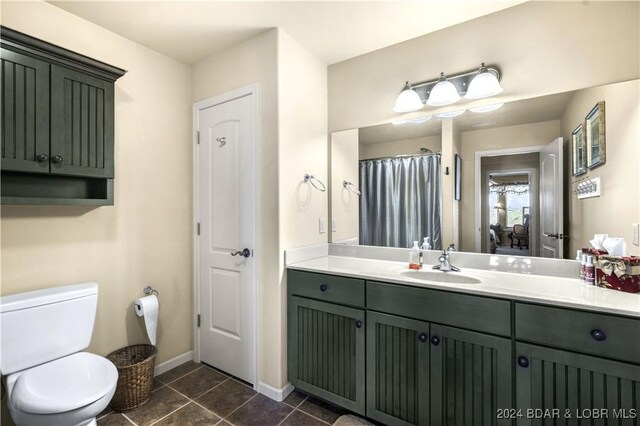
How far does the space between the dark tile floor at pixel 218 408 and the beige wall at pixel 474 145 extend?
1447 mm

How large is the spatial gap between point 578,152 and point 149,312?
2918 mm

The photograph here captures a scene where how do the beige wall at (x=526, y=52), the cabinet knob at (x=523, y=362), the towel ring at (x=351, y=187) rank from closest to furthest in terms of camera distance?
1. the cabinet knob at (x=523, y=362)
2. the beige wall at (x=526, y=52)
3. the towel ring at (x=351, y=187)

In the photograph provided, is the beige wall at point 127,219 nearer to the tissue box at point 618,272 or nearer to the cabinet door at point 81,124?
the cabinet door at point 81,124

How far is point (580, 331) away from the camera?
1.18 m

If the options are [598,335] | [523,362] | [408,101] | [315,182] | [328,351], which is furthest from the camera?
[315,182]

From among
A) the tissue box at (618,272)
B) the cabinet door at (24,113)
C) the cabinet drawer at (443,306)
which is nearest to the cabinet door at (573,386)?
the cabinet drawer at (443,306)

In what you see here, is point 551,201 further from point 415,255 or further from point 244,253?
point 244,253

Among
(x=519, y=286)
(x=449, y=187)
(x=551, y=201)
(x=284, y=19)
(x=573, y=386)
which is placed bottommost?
(x=573, y=386)

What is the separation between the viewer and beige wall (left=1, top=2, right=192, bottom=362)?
171cm

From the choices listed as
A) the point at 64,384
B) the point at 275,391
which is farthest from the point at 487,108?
the point at 64,384

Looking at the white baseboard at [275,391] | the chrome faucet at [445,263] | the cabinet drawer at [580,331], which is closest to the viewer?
the cabinet drawer at [580,331]

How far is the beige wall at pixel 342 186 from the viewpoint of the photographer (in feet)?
7.89

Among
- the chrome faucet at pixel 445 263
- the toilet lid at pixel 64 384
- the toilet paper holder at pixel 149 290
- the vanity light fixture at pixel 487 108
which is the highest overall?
the vanity light fixture at pixel 487 108

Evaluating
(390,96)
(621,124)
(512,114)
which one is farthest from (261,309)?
(621,124)
